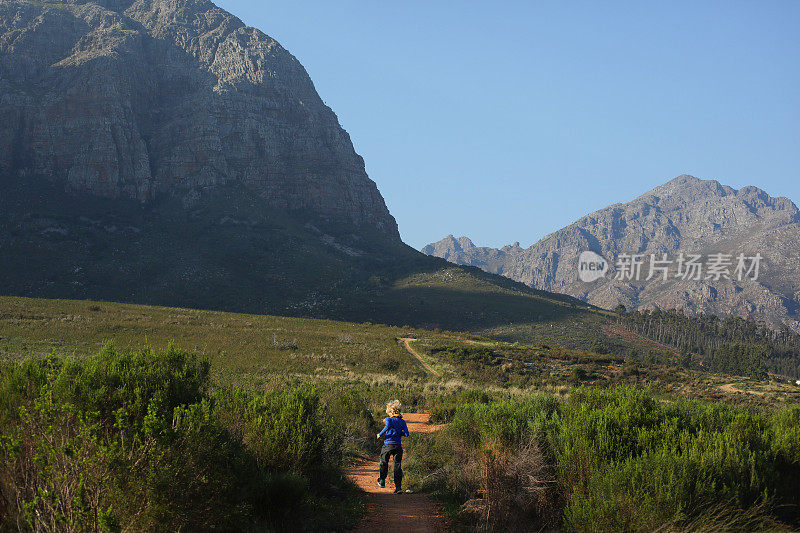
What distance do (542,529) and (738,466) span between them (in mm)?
2748

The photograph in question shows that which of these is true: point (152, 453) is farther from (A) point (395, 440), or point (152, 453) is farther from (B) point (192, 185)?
(B) point (192, 185)

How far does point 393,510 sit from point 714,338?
123147mm

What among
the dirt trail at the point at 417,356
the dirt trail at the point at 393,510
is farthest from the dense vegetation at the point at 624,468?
the dirt trail at the point at 417,356

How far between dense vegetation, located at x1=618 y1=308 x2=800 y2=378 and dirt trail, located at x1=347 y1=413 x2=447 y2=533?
88364 millimetres

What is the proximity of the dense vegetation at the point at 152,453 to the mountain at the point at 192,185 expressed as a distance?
2551 inches

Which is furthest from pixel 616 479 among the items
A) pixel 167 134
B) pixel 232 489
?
pixel 167 134

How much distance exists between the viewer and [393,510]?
30.1ft

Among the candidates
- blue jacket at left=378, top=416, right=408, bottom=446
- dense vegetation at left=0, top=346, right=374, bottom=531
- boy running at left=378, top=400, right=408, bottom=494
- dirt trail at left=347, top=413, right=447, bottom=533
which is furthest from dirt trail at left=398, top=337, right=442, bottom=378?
dense vegetation at left=0, top=346, right=374, bottom=531

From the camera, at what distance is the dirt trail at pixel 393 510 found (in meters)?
8.18

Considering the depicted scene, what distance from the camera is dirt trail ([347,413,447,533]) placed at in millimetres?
8180

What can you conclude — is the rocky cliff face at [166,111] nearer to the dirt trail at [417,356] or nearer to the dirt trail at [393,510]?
the dirt trail at [417,356]

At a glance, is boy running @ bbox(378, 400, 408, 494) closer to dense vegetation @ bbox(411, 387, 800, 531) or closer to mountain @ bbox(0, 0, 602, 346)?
dense vegetation @ bbox(411, 387, 800, 531)

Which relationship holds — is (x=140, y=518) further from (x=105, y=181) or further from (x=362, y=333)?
(x=105, y=181)

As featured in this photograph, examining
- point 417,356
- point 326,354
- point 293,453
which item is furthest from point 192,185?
point 293,453
